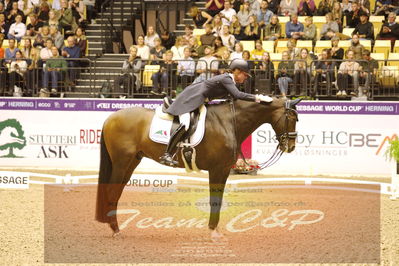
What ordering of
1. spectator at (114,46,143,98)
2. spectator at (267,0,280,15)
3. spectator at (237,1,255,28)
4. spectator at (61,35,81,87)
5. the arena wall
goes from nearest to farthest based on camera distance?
the arena wall < spectator at (114,46,143,98) < spectator at (61,35,81,87) < spectator at (237,1,255,28) < spectator at (267,0,280,15)

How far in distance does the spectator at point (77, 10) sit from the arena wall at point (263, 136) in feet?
15.3

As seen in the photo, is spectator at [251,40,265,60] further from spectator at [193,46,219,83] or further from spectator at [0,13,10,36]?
spectator at [0,13,10,36]

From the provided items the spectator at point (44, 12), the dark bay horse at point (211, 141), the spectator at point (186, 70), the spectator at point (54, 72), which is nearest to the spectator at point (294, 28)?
the spectator at point (186, 70)

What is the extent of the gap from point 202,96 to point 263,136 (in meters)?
7.47

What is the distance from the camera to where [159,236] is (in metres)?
10.1

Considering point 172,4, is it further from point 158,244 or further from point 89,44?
point 158,244

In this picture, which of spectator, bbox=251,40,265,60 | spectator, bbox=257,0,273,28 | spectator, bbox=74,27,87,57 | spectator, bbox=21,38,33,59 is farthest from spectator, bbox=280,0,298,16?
spectator, bbox=21,38,33,59

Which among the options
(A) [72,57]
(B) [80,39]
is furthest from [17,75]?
(B) [80,39]

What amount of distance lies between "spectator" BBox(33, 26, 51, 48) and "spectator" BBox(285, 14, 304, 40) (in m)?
6.24

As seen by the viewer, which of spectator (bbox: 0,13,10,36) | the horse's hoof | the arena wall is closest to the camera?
the horse's hoof

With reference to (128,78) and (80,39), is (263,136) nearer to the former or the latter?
(128,78)

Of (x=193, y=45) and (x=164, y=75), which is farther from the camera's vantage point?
(x=193, y=45)

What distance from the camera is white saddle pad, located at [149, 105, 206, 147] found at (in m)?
9.84

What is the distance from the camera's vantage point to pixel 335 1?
19781 millimetres
